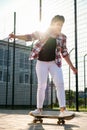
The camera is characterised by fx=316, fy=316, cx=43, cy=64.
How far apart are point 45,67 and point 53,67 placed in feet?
0.36

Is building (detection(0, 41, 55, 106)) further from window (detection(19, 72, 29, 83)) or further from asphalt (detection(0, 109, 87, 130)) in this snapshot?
asphalt (detection(0, 109, 87, 130))

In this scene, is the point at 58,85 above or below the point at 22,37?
below

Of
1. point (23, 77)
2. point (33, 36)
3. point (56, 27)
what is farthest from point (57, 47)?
point (23, 77)

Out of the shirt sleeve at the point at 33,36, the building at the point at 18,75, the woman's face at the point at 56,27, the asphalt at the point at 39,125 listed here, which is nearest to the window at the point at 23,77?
the building at the point at 18,75

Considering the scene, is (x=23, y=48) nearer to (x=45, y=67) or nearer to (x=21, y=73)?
(x=21, y=73)

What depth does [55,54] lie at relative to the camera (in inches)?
168

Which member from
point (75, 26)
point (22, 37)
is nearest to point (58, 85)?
point (22, 37)

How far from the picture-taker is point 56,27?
14.0ft

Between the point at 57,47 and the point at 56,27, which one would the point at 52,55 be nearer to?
the point at 57,47

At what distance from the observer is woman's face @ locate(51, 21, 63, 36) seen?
4242 millimetres

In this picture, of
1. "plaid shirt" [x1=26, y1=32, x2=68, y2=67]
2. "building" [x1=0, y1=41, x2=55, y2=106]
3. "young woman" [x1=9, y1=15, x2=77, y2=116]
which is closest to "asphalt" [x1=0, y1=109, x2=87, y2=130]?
"young woman" [x1=9, y1=15, x2=77, y2=116]

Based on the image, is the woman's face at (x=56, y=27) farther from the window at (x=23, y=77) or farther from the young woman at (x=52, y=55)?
the window at (x=23, y=77)

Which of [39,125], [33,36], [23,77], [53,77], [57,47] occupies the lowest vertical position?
[39,125]

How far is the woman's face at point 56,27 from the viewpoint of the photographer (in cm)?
A: 424
